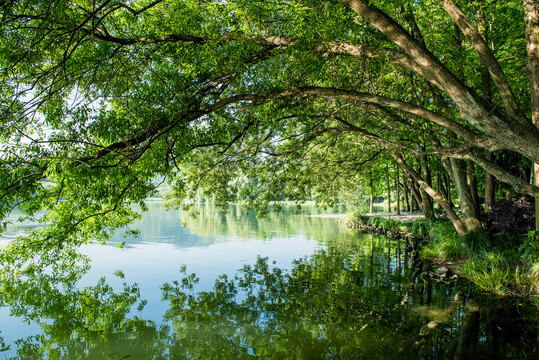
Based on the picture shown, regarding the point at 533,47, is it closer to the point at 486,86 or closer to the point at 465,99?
the point at 465,99

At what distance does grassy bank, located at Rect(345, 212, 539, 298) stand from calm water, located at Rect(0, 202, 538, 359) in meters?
0.64

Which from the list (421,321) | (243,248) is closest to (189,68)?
(421,321)

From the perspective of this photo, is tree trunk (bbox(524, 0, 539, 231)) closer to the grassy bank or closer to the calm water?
the grassy bank

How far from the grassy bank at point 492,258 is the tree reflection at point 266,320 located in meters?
1.22

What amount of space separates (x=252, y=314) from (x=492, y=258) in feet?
22.4

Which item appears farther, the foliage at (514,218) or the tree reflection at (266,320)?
the foliage at (514,218)

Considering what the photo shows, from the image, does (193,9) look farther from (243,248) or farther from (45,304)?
(243,248)

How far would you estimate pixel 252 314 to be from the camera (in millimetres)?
7535

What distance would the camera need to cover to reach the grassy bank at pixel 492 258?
27.0 feet

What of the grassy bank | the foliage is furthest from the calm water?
the foliage

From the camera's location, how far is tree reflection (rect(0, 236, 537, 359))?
18.8ft

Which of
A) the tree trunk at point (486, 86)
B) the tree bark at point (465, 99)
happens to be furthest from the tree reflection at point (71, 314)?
the tree trunk at point (486, 86)

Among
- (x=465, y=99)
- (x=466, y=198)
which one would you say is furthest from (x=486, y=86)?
(x=465, y=99)

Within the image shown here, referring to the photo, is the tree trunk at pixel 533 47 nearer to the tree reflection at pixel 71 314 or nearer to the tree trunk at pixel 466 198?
the tree trunk at pixel 466 198
